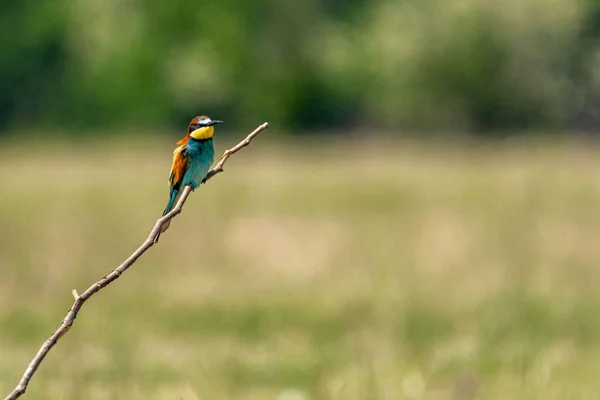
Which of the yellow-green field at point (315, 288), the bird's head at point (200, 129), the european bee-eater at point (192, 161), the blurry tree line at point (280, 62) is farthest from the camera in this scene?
the blurry tree line at point (280, 62)

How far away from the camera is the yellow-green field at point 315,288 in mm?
4699

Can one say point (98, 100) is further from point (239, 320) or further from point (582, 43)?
point (239, 320)

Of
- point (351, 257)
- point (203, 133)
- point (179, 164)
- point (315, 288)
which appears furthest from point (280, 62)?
point (203, 133)

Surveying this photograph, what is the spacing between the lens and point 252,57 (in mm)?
36438

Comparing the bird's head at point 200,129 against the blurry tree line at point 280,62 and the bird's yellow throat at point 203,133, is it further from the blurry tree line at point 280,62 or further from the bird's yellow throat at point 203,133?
the blurry tree line at point 280,62

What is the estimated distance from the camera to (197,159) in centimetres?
219

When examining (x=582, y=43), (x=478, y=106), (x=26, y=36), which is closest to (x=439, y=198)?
(x=582, y=43)

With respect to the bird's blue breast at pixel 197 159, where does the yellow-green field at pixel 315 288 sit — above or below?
below

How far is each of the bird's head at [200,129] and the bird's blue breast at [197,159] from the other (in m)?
0.06

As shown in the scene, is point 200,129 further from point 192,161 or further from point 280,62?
point 280,62

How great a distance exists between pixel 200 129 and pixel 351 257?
6456 millimetres

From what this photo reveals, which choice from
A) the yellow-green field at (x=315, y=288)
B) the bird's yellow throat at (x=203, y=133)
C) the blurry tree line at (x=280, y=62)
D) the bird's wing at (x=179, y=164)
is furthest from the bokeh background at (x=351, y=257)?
the bird's yellow throat at (x=203, y=133)

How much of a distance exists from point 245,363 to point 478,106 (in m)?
25.2

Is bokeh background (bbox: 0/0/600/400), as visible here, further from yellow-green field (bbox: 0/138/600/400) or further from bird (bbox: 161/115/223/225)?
bird (bbox: 161/115/223/225)
